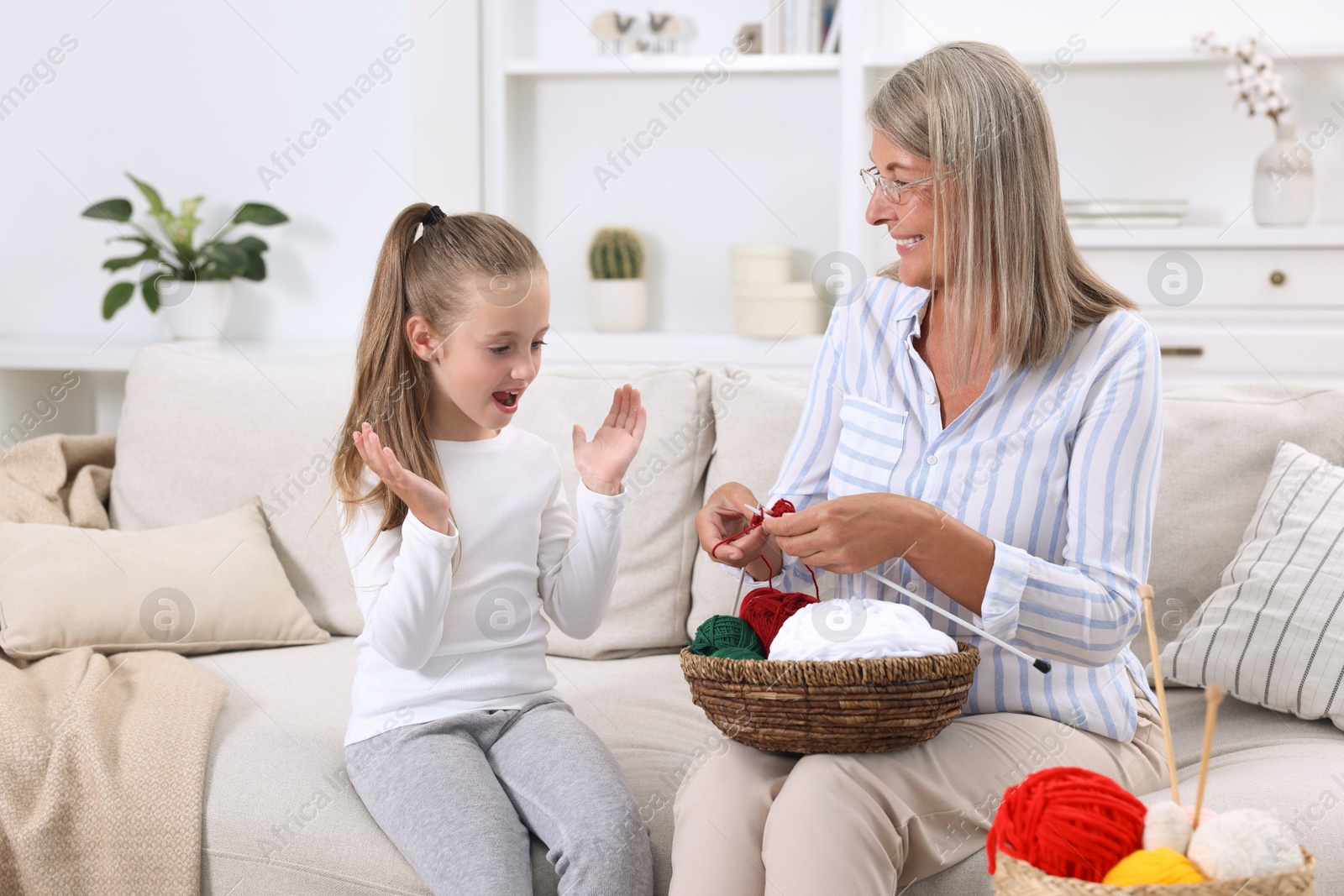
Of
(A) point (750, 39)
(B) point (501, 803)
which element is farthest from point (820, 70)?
(B) point (501, 803)

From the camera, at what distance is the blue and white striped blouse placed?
1152mm

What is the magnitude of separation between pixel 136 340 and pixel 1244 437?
7.93ft

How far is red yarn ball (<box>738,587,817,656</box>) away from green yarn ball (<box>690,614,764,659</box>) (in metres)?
0.01

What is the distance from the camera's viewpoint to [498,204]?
114 inches

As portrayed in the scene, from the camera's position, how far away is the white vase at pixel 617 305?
114 inches

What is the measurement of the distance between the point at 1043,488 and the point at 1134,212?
1.59m

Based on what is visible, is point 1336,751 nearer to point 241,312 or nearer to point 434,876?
point 434,876

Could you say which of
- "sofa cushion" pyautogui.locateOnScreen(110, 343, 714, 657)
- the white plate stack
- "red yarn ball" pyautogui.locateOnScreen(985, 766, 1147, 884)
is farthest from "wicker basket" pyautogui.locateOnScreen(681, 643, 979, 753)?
the white plate stack

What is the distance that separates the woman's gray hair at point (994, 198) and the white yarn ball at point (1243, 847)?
64 centimetres

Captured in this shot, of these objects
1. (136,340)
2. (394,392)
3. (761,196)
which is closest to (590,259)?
(761,196)

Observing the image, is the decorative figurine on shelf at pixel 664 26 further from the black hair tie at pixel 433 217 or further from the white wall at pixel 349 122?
the black hair tie at pixel 433 217

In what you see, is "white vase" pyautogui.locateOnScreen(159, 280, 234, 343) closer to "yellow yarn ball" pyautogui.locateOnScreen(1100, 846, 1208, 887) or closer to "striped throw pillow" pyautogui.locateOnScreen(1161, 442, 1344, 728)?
"striped throw pillow" pyautogui.locateOnScreen(1161, 442, 1344, 728)

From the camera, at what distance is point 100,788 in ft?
4.16

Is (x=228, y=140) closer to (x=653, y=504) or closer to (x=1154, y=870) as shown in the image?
(x=653, y=504)
